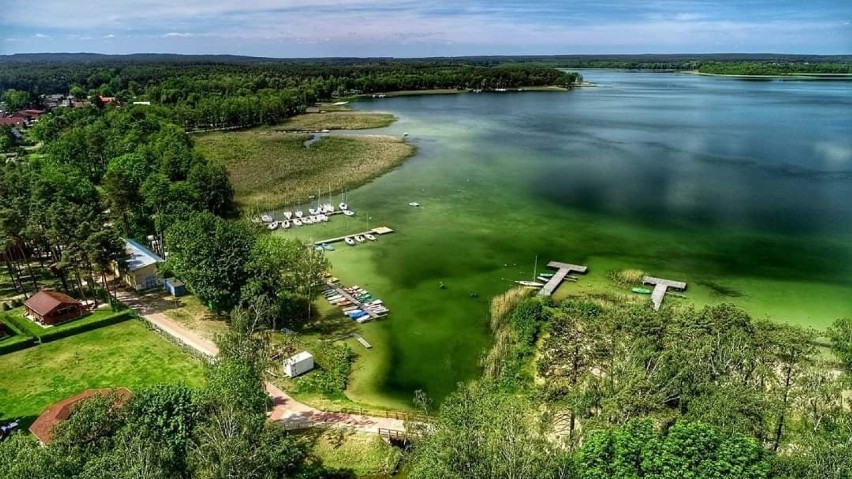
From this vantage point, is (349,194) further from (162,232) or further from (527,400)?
(527,400)

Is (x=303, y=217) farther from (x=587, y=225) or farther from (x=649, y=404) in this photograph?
(x=649, y=404)

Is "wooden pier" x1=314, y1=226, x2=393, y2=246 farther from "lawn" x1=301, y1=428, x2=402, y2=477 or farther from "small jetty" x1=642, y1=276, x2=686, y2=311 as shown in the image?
"lawn" x1=301, y1=428, x2=402, y2=477

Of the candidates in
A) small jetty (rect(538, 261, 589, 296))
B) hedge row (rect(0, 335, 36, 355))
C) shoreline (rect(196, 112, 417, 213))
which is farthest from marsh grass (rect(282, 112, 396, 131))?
hedge row (rect(0, 335, 36, 355))

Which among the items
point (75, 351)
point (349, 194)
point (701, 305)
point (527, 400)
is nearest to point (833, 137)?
point (701, 305)

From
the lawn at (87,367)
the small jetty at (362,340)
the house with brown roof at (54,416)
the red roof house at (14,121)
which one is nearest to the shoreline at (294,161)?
the lawn at (87,367)

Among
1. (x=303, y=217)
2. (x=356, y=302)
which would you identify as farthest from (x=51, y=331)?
(x=303, y=217)

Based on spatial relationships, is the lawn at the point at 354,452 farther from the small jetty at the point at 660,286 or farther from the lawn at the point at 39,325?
the small jetty at the point at 660,286
